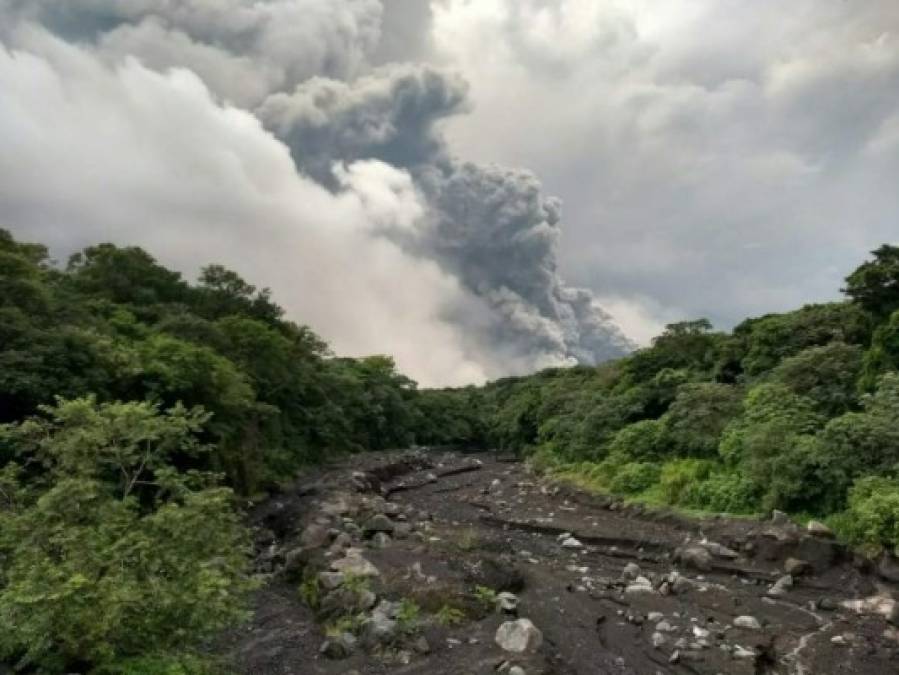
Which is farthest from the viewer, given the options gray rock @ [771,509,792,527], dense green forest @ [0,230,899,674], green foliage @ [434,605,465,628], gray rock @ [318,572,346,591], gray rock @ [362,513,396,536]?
gray rock @ [362,513,396,536]

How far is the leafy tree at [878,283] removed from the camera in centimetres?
3306

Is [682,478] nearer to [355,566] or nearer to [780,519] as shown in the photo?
[780,519]

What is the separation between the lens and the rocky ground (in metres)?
14.6

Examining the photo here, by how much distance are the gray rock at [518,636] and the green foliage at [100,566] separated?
19.5 ft

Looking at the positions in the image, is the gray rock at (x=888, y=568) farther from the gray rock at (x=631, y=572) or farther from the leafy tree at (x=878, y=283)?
the leafy tree at (x=878, y=283)

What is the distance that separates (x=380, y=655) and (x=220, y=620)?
4.15m

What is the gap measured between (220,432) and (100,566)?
859 inches

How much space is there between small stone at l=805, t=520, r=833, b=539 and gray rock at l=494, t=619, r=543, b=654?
11709mm

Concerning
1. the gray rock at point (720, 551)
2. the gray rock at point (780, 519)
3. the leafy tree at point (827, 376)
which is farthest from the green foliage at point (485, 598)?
the leafy tree at point (827, 376)

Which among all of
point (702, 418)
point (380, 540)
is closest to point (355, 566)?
point (380, 540)

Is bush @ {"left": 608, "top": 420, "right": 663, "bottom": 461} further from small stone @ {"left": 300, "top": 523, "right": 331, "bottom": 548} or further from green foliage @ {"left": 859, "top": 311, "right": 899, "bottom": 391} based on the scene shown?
small stone @ {"left": 300, "top": 523, "right": 331, "bottom": 548}

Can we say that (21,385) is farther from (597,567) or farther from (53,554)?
(597,567)

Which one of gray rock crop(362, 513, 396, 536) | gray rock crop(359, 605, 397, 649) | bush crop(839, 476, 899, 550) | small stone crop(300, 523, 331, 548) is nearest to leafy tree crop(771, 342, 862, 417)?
bush crop(839, 476, 899, 550)

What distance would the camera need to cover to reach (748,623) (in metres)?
16.8
